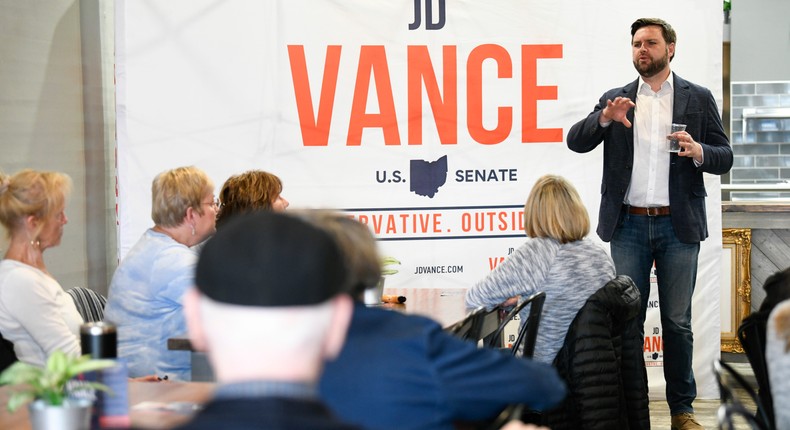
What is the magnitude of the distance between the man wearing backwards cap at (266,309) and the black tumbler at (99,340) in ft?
3.50

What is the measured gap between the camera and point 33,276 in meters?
2.89

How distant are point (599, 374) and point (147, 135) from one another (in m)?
2.94

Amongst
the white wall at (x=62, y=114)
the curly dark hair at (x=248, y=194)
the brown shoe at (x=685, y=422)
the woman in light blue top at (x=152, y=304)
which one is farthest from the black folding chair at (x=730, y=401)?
the white wall at (x=62, y=114)

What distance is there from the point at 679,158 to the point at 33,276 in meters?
2.85

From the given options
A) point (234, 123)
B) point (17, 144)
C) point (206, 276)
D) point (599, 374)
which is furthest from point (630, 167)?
point (206, 276)

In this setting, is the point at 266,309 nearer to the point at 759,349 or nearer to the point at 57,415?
the point at 57,415

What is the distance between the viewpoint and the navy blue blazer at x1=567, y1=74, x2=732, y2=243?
4.45 meters

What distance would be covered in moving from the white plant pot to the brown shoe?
3307mm

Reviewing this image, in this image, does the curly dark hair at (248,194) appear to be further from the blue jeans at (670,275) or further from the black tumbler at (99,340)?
the black tumbler at (99,340)

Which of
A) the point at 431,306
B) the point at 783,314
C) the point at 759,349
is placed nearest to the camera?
the point at 783,314

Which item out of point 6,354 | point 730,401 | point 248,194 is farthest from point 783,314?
point 248,194

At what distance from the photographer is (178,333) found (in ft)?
10.5

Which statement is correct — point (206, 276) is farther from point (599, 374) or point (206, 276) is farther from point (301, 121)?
point (301, 121)

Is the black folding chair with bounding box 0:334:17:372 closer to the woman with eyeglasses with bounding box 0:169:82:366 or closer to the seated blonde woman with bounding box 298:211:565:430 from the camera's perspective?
the woman with eyeglasses with bounding box 0:169:82:366
